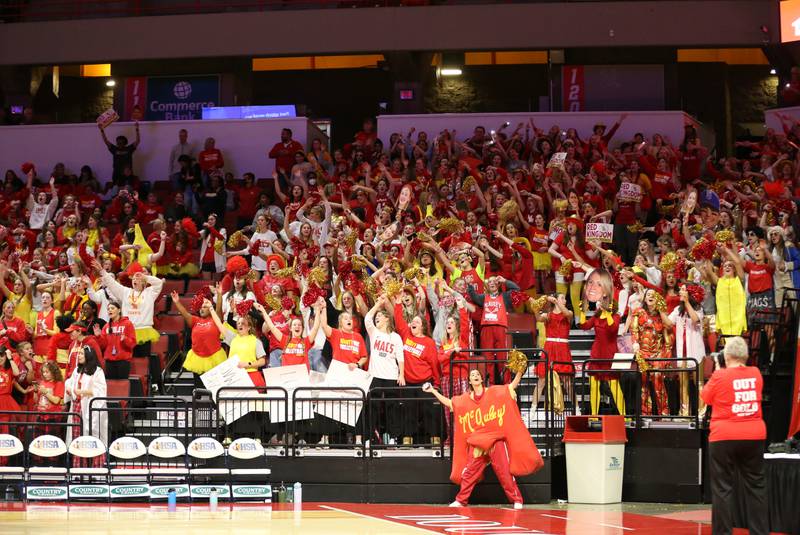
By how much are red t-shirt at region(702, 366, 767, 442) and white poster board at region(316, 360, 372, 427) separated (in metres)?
4.92

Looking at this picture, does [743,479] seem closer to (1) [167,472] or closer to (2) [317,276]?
(1) [167,472]

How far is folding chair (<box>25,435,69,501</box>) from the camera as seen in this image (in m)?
13.1

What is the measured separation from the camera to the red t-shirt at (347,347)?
47.4ft

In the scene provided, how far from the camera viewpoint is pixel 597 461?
13.8m

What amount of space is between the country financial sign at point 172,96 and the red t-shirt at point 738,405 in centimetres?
1977

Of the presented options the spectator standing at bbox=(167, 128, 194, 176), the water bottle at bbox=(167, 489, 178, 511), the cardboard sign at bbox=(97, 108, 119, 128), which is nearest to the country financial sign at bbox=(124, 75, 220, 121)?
the spectator standing at bbox=(167, 128, 194, 176)

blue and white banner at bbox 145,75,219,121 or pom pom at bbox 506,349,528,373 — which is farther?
blue and white banner at bbox 145,75,219,121

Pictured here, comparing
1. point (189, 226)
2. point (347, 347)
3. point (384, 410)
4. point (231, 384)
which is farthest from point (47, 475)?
point (189, 226)

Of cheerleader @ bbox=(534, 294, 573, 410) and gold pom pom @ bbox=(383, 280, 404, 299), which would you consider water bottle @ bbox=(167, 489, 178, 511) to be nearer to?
gold pom pom @ bbox=(383, 280, 404, 299)

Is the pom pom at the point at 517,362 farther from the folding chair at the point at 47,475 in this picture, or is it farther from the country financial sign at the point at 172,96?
the country financial sign at the point at 172,96

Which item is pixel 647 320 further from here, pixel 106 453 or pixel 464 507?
pixel 106 453

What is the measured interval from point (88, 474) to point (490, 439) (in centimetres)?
432

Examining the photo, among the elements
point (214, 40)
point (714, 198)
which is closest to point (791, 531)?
point (714, 198)

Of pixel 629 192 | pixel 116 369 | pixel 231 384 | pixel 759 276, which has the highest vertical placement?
pixel 629 192
